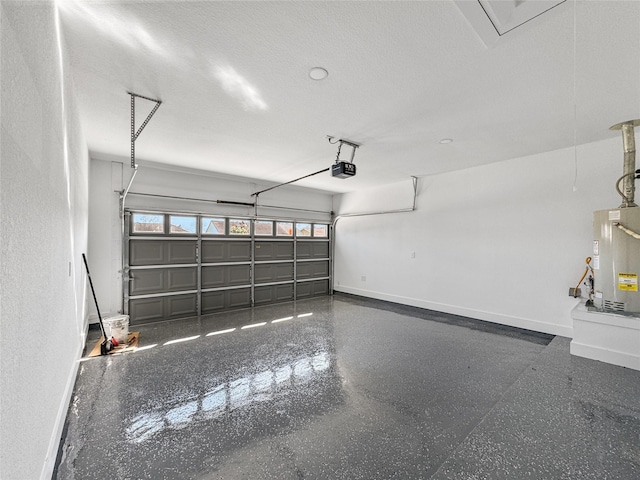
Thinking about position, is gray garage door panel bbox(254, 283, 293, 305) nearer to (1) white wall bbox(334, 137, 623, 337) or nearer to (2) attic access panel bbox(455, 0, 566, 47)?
(1) white wall bbox(334, 137, 623, 337)

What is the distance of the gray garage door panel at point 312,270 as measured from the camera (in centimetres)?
664

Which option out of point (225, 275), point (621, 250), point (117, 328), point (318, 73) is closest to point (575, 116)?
point (621, 250)

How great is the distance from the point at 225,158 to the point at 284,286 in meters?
3.22

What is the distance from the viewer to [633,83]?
7.06 ft

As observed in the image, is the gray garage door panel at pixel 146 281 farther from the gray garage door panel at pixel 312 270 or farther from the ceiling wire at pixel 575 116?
the ceiling wire at pixel 575 116

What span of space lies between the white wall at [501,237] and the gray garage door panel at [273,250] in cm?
202

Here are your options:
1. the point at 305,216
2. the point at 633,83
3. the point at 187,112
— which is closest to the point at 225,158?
the point at 187,112

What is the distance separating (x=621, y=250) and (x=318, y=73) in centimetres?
332

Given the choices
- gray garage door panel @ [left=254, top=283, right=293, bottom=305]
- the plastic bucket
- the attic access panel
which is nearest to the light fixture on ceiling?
the attic access panel

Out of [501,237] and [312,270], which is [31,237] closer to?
[501,237]

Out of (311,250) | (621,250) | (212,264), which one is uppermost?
(621,250)

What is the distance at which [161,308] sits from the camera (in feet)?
15.5

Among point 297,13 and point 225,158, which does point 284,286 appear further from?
point 297,13

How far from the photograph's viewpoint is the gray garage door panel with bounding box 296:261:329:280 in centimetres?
664
